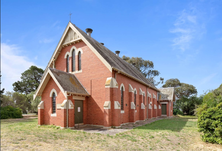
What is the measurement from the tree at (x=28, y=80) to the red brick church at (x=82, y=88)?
36404 millimetres

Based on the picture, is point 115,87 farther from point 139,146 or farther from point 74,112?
point 139,146

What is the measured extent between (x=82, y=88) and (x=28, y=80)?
42.1 meters

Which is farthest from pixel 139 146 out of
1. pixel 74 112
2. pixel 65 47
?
pixel 65 47

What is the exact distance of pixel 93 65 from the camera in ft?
58.3

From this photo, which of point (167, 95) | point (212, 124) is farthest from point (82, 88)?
point (167, 95)

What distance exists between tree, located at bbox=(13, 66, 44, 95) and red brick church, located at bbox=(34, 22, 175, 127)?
119 ft

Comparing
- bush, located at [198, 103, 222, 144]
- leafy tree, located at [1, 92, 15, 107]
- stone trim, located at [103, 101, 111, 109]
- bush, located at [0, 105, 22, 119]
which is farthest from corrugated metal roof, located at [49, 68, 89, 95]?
leafy tree, located at [1, 92, 15, 107]

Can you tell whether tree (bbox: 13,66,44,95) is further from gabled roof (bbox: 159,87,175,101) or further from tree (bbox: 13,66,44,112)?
gabled roof (bbox: 159,87,175,101)

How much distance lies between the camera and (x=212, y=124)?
9789 millimetres

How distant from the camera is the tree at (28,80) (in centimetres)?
5303

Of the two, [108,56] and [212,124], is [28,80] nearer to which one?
[108,56]

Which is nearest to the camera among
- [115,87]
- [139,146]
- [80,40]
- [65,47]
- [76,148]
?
→ [76,148]

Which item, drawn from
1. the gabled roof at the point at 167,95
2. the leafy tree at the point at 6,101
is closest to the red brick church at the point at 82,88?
the gabled roof at the point at 167,95

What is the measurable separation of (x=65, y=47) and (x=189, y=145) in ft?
53.6
